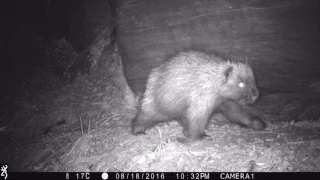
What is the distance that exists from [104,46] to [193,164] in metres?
6.62

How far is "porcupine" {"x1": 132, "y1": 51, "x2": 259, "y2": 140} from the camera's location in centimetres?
539

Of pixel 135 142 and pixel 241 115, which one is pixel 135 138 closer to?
pixel 135 142

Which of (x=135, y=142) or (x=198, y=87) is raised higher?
(x=198, y=87)

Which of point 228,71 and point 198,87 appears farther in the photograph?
point 198,87

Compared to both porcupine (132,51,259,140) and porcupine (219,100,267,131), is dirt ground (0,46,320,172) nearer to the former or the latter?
porcupine (219,100,267,131)

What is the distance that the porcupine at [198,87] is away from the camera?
17.7 feet

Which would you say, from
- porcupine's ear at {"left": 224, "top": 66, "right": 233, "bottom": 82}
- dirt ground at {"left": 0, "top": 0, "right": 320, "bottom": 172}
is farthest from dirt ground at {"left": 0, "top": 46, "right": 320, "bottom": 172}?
porcupine's ear at {"left": 224, "top": 66, "right": 233, "bottom": 82}

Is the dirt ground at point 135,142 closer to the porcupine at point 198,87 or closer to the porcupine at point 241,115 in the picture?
the porcupine at point 241,115

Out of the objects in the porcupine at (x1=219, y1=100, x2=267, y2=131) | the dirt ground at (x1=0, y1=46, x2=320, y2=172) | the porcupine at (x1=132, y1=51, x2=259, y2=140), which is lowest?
the dirt ground at (x1=0, y1=46, x2=320, y2=172)

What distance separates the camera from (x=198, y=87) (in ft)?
18.0

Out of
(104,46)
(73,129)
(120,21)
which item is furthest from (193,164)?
(104,46)

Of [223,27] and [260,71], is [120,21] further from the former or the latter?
[260,71]

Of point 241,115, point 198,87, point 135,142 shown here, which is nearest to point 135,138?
point 135,142

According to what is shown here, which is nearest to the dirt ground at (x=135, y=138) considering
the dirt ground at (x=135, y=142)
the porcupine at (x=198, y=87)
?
the dirt ground at (x=135, y=142)
